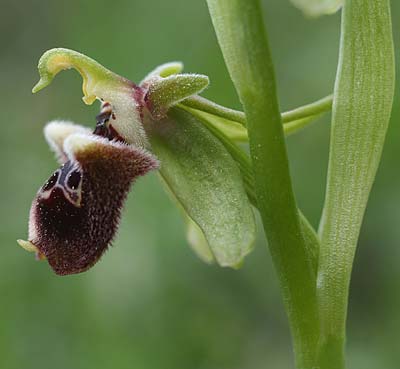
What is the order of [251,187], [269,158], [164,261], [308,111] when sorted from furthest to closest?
[164,261] → [308,111] → [251,187] → [269,158]

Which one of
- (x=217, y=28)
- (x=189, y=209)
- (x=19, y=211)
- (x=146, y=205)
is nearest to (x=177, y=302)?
(x=146, y=205)

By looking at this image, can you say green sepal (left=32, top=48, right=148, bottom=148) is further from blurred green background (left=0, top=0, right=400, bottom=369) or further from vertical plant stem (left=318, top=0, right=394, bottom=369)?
blurred green background (left=0, top=0, right=400, bottom=369)

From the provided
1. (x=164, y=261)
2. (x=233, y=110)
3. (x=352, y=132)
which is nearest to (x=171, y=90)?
(x=233, y=110)

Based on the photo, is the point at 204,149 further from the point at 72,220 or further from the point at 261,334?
the point at 261,334

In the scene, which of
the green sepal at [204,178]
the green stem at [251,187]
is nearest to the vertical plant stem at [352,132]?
the green stem at [251,187]

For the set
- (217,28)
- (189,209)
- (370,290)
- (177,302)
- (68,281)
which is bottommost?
(370,290)

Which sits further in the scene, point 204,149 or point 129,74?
point 129,74

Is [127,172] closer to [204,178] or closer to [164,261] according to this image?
[204,178]
